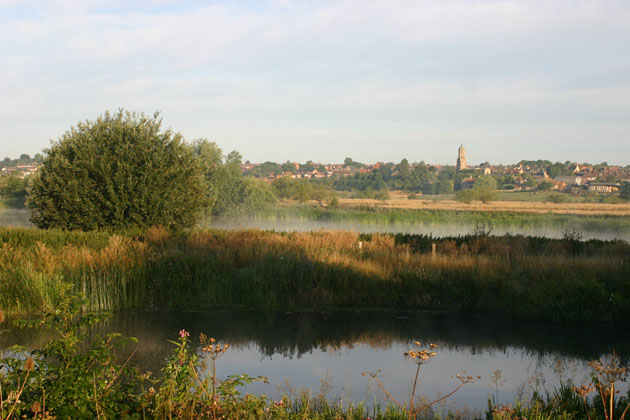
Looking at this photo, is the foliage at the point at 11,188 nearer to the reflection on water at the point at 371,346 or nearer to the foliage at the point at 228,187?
the foliage at the point at 228,187

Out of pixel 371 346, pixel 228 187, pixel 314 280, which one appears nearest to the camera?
pixel 371 346

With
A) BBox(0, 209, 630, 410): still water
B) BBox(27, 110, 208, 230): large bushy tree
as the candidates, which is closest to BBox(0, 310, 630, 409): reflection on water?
BBox(0, 209, 630, 410): still water

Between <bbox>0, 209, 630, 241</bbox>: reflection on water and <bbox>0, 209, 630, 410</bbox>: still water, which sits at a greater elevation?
<bbox>0, 209, 630, 410</bbox>: still water

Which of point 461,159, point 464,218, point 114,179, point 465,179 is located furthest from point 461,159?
point 114,179

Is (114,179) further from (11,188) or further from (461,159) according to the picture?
(461,159)

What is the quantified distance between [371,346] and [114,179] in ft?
39.1

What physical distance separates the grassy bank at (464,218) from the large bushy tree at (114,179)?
26886 mm

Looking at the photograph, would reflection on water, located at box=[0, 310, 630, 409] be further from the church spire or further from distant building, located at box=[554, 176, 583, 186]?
the church spire

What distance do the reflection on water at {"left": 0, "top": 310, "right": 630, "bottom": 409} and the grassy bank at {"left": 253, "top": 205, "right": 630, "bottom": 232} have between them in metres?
31.1

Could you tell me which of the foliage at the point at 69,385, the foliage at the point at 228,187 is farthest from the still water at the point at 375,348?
the foliage at the point at 228,187

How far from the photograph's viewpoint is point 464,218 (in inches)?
1876

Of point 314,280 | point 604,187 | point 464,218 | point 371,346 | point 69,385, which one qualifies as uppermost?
point 604,187

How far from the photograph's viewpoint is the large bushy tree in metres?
17.9

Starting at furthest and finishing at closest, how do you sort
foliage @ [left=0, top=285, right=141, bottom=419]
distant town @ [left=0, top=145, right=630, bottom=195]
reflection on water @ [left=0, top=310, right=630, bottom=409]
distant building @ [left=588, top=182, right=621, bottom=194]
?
distant town @ [left=0, top=145, right=630, bottom=195]
distant building @ [left=588, top=182, right=621, bottom=194]
reflection on water @ [left=0, top=310, right=630, bottom=409]
foliage @ [left=0, top=285, right=141, bottom=419]
